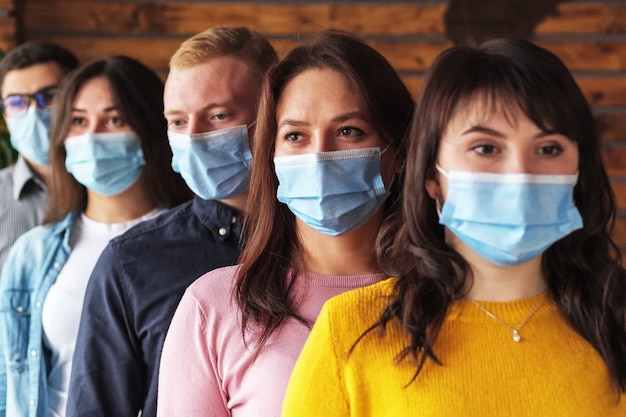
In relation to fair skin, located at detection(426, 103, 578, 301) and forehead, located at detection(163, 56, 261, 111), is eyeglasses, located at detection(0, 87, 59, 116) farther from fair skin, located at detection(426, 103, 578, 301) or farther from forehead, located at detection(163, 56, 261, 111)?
fair skin, located at detection(426, 103, 578, 301)

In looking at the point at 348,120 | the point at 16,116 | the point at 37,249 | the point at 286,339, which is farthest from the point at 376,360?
the point at 16,116

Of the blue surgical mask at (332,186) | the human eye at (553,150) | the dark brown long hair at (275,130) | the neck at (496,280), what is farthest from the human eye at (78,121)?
the human eye at (553,150)

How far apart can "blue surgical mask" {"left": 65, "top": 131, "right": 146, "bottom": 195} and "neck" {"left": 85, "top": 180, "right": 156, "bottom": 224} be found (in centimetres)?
2

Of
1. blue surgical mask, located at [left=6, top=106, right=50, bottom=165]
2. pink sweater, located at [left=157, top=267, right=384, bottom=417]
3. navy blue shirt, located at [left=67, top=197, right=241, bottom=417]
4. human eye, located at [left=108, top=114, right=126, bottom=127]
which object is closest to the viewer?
pink sweater, located at [left=157, top=267, right=384, bottom=417]

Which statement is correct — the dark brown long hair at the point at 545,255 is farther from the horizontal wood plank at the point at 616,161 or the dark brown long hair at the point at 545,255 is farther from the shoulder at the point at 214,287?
the horizontal wood plank at the point at 616,161

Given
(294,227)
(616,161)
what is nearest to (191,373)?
(294,227)

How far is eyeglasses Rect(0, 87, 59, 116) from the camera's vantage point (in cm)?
324

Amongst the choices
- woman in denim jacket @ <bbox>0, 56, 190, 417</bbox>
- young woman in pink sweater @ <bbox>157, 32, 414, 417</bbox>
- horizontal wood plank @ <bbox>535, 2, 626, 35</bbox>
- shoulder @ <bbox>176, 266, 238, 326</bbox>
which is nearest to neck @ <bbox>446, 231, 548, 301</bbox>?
young woman in pink sweater @ <bbox>157, 32, 414, 417</bbox>

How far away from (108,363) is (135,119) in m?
0.80

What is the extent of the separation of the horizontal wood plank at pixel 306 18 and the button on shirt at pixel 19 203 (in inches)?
59.0

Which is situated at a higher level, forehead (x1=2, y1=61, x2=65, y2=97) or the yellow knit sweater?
the yellow knit sweater

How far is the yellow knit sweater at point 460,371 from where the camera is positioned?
1.46 metres

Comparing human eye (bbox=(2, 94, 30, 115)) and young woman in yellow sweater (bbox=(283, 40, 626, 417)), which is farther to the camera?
human eye (bbox=(2, 94, 30, 115))

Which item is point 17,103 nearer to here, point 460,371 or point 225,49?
point 225,49
